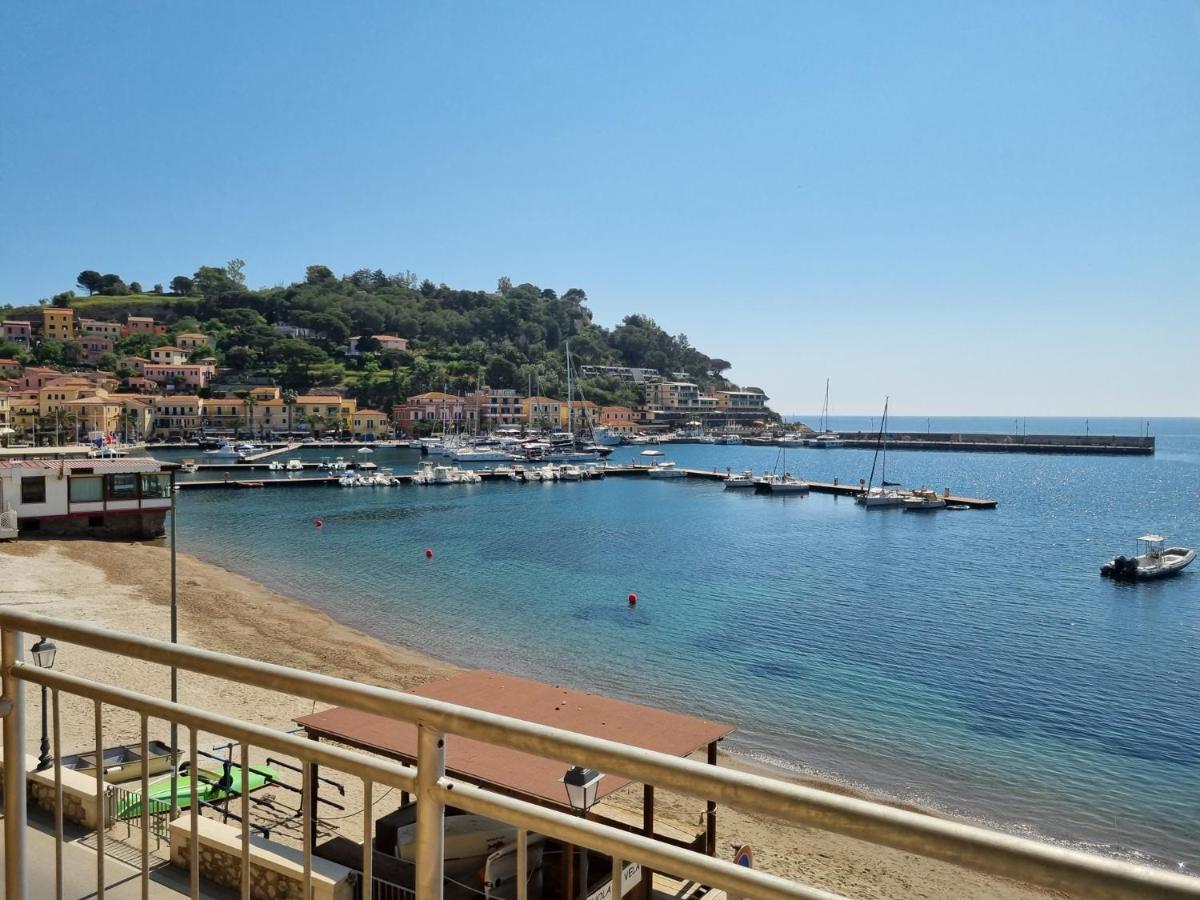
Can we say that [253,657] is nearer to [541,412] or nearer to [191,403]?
[191,403]

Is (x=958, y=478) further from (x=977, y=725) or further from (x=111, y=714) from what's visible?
(x=111, y=714)

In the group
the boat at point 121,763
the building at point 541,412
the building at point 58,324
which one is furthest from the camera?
the building at point 58,324

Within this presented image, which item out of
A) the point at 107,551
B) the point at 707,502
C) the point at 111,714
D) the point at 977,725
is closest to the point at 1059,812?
the point at 977,725

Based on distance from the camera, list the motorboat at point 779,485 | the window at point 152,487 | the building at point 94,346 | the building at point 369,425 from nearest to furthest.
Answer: the window at point 152,487 < the motorboat at point 779,485 < the building at point 369,425 < the building at point 94,346

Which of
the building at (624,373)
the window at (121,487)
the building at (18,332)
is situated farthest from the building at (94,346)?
the window at (121,487)

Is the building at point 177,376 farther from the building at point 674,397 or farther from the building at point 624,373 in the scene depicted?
the building at point 674,397

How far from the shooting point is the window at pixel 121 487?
34031 millimetres

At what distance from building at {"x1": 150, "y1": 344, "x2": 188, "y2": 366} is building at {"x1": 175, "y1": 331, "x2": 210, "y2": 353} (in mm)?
5229

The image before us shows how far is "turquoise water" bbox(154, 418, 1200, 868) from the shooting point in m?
15.3

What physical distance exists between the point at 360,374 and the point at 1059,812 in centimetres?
13104

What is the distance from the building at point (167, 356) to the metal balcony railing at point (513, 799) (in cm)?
13473

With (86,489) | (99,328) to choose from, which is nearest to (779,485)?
(86,489)

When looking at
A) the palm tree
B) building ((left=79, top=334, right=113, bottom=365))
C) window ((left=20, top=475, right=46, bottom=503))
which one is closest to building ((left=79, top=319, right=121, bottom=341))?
building ((left=79, top=334, right=113, bottom=365))

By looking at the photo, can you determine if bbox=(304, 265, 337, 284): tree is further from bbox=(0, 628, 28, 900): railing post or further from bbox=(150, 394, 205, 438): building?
bbox=(0, 628, 28, 900): railing post
